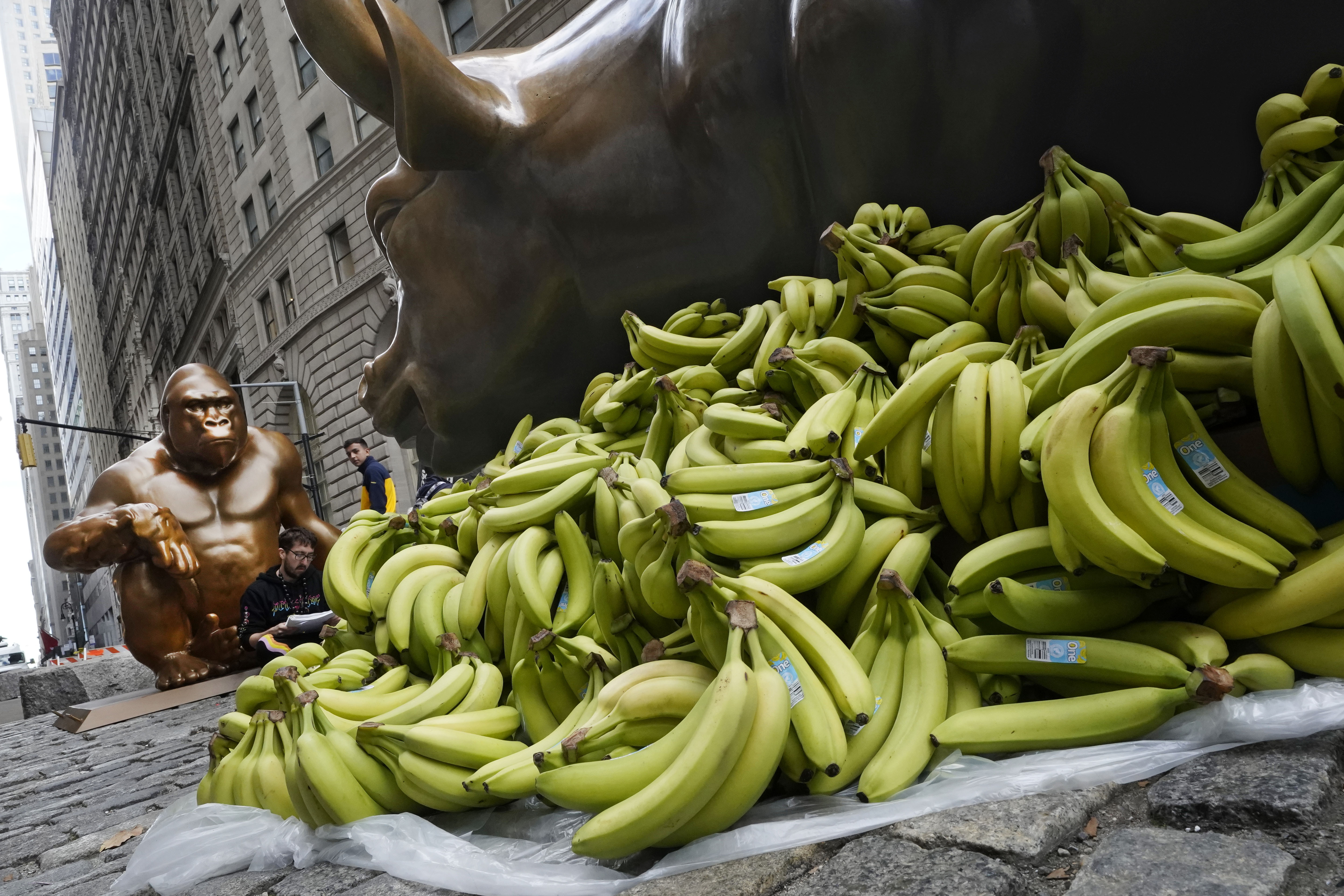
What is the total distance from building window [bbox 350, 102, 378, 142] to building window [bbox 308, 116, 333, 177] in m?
1.90

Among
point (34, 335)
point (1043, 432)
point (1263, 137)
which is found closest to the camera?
point (1043, 432)

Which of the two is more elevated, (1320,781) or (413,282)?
(413,282)

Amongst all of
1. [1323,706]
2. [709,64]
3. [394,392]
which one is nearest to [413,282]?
[394,392]

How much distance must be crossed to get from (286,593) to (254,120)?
83.6 ft

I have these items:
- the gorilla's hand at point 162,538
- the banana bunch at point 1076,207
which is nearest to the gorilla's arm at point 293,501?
the gorilla's hand at point 162,538

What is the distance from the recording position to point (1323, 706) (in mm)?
1405

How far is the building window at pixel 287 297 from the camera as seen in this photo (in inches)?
1037

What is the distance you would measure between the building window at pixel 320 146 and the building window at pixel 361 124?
74.7 inches

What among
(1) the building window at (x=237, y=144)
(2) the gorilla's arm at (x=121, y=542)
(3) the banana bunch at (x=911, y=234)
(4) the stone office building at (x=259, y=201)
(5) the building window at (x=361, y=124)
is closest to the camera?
(3) the banana bunch at (x=911, y=234)

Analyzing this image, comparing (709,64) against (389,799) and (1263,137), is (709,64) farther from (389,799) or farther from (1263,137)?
(389,799)

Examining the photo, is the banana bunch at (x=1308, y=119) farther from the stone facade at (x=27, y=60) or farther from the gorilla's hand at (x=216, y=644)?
the stone facade at (x=27, y=60)

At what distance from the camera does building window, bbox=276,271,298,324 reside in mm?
26328

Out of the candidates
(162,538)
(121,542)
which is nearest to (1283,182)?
(162,538)

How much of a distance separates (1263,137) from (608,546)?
218cm
